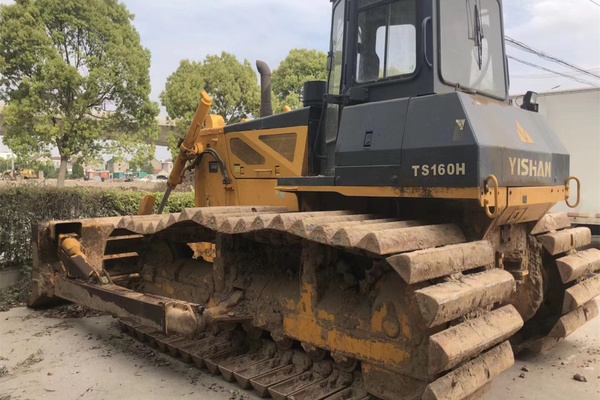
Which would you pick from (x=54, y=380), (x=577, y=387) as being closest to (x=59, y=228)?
(x=54, y=380)

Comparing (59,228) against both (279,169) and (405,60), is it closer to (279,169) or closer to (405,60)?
(279,169)

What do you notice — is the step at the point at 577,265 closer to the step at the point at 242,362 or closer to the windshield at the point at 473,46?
the windshield at the point at 473,46

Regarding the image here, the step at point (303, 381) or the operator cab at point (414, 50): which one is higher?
the operator cab at point (414, 50)

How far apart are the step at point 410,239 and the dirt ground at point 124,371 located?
1404mm

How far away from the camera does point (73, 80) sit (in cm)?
1361

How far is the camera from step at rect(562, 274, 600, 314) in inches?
172

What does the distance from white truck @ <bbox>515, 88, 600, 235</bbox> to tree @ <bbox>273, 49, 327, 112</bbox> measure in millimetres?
14867

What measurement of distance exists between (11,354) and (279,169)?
9.88 feet

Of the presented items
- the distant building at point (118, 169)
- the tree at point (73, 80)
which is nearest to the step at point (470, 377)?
the tree at point (73, 80)

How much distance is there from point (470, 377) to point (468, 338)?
30 cm

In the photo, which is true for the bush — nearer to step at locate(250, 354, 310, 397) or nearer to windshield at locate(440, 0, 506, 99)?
step at locate(250, 354, 310, 397)

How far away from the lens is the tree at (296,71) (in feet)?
78.6

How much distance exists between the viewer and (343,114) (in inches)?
159

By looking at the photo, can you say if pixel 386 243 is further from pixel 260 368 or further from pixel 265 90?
pixel 265 90
